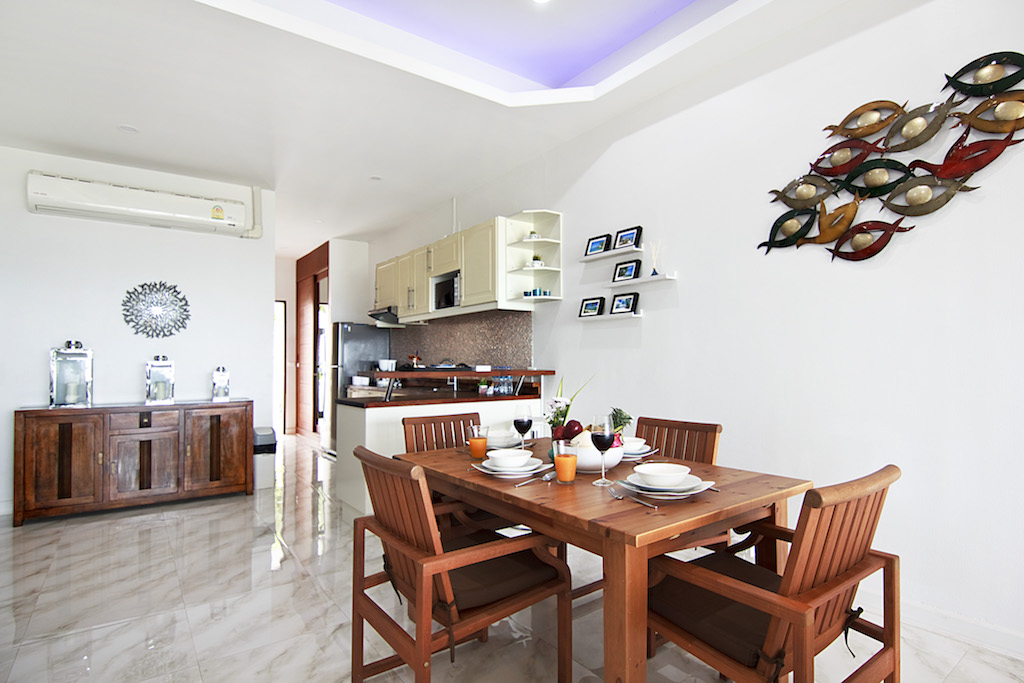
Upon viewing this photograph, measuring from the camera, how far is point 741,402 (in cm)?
294

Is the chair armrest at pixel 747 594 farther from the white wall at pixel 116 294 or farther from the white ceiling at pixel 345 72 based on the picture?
the white wall at pixel 116 294

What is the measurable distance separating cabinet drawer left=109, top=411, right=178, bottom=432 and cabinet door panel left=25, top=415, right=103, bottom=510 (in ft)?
0.32

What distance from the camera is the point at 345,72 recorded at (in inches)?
122

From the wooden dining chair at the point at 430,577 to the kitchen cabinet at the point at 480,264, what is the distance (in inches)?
106

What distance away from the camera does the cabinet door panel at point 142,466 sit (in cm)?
402

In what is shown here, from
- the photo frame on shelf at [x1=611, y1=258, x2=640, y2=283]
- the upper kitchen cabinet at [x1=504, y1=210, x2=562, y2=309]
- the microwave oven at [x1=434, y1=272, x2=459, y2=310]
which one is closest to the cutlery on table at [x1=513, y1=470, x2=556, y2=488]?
the photo frame on shelf at [x1=611, y1=258, x2=640, y2=283]

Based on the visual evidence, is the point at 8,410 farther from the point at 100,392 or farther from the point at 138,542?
the point at 138,542

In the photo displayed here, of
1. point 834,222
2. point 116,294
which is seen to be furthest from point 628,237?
point 116,294

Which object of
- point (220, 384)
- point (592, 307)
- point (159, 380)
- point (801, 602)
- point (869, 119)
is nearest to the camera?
point (801, 602)

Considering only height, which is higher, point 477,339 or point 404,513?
point 477,339

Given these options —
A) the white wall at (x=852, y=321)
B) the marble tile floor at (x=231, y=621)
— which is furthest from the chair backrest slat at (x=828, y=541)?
the white wall at (x=852, y=321)

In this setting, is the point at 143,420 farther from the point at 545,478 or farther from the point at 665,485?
the point at 665,485

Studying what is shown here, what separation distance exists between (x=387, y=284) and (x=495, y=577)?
17.0 ft

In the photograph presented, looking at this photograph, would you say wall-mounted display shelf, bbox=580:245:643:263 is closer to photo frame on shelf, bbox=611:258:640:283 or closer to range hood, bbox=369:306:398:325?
photo frame on shelf, bbox=611:258:640:283
